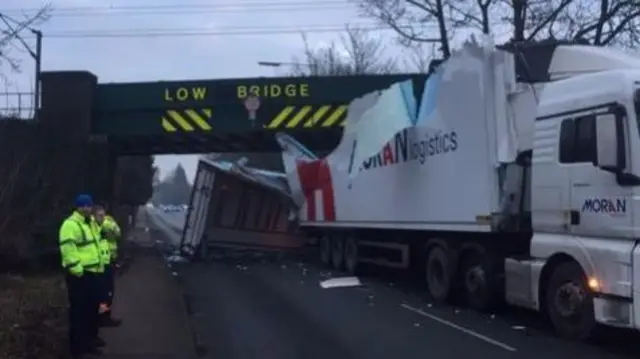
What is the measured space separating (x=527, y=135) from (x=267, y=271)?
500 inches

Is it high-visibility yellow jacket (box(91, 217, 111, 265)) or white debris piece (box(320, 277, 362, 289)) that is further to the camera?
white debris piece (box(320, 277, 362, 289))

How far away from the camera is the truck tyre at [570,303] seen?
41.8 ft

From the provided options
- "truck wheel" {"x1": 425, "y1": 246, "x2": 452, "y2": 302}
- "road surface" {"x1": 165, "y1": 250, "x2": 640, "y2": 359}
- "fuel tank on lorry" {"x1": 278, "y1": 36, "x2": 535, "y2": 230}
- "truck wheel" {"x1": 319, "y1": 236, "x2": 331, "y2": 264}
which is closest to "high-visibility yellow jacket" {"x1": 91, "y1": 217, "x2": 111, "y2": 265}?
"road surface" {"x1": 165, "y1": 250, "x2": 640, "y2": 359}

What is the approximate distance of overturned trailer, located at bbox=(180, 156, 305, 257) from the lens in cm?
2966

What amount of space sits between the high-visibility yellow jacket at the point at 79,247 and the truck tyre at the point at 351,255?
1289 centimetres

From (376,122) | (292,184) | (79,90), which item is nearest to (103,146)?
(79,90)

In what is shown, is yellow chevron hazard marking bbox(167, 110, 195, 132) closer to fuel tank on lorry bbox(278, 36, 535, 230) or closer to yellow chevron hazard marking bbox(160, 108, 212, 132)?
yellow chevron hazard marking bbox(160, 108, 212, 132)

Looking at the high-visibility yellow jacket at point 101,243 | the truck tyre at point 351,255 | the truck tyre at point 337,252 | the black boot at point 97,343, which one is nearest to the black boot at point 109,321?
the black boot at point 97,343

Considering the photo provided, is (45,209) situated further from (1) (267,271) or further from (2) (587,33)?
(2) (587,33)

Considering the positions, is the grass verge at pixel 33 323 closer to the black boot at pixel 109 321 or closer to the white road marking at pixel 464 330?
the black boot at pixel 109 321

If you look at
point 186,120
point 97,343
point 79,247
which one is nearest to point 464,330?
point 97,343

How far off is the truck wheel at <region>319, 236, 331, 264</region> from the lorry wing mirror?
1488 centimetres

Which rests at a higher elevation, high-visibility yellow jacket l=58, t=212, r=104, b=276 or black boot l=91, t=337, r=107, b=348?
high-visibility yellow jacket l=58, t=212, r=104, b=276

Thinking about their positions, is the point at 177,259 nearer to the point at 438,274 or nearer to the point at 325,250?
the point at 325,250
